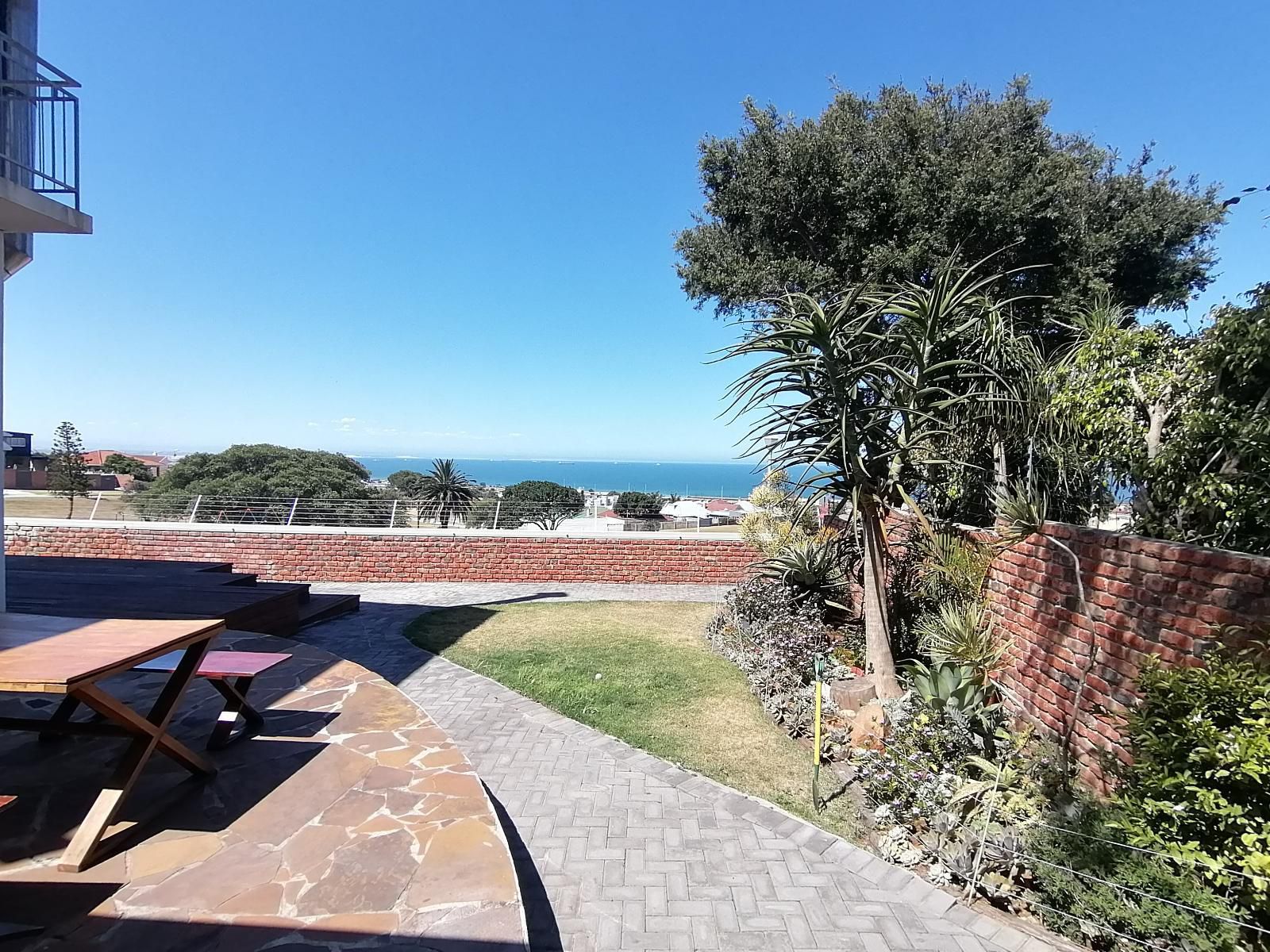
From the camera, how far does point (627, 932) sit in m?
2.70

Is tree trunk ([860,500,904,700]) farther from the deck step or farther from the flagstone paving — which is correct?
the deck step

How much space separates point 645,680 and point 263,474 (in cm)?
3092

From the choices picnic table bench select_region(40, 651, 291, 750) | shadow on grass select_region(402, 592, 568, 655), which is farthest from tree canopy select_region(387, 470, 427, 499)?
picnic table bench select_region(40, 651, 291, 750)

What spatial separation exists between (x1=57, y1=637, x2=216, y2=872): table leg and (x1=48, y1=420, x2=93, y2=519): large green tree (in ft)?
62.3

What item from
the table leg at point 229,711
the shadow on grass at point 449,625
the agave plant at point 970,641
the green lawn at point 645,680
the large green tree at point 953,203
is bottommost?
the shadow on grass at point 449,625

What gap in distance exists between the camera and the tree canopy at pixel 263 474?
2672cm

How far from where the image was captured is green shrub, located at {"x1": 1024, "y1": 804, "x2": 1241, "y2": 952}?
2301mm

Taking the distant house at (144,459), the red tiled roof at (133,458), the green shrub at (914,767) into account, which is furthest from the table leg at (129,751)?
the red tiled roof at (133,458)

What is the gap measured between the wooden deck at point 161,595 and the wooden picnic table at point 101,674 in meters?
2.59

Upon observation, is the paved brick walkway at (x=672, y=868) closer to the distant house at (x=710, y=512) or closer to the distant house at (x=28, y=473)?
the distant house at (x=28, y=473)

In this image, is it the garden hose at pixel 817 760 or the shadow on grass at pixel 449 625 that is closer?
the garden hose at pixel 817 760

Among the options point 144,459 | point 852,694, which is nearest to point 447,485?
point 852,694

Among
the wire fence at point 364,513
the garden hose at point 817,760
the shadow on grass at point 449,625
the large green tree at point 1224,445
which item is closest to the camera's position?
the large green tree at point 1224,445

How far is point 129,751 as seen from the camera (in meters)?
2.83
